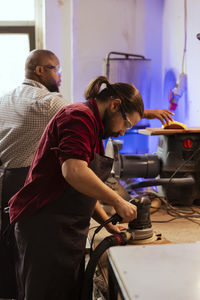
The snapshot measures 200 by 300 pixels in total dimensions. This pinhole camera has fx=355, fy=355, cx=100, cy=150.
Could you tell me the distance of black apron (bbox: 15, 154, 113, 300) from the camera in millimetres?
1205

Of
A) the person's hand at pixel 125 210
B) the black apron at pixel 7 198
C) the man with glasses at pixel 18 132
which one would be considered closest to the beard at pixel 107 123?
the person's hand at pixel 125 210

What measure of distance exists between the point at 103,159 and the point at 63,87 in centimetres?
199

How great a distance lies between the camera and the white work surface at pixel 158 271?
2.43 ft

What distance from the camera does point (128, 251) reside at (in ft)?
3.18

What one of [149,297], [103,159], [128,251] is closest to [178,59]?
[103,159]

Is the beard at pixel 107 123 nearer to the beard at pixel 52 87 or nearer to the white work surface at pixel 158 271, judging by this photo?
the white work surface at pixel 158 271

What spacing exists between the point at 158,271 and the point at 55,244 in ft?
1.56

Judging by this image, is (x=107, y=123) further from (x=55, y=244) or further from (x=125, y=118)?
(x=55, y=244)

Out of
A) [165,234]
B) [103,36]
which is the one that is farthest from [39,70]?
[165,234]

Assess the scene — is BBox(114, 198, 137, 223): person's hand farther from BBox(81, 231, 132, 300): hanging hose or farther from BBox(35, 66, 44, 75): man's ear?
BBox(35, 66, 44, 75): man's ear

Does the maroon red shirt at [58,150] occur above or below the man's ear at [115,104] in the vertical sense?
below

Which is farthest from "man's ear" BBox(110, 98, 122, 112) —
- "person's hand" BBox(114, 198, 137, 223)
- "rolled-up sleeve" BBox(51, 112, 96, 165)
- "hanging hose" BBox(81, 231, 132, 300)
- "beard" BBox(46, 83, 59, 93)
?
"beard" BBox(46, 83, 59, 93)

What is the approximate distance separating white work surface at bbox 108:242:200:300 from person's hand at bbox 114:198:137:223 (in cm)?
17

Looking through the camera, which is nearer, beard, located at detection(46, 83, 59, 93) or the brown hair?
the brown hair
